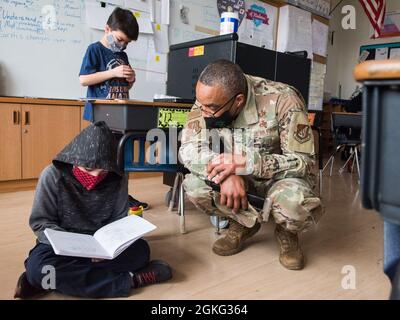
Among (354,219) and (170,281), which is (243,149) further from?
(354,219)

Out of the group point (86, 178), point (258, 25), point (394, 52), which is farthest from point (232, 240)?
point (394, 52)

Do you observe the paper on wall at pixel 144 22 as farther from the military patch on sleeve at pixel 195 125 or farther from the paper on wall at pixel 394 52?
the paper on wall at pixel 394 52

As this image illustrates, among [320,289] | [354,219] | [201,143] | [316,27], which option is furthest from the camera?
[316,27]

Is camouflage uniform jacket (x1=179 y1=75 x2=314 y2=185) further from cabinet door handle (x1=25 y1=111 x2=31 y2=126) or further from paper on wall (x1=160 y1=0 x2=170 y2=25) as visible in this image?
paper on wall (x1=160 y1=0 x2=170 y2=25)

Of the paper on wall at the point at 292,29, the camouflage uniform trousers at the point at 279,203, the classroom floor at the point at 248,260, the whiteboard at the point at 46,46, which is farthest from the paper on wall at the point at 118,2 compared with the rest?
the paper on wall at the point at 292,29

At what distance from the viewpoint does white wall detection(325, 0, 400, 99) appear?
19.7 ft

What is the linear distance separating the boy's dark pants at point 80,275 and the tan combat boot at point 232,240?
1.63ft

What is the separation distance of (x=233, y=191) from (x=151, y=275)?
418 millimetres

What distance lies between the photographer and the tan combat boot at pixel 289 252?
4.80 feet

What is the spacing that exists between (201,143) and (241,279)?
564 millimetres

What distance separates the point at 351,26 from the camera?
20.4 feet

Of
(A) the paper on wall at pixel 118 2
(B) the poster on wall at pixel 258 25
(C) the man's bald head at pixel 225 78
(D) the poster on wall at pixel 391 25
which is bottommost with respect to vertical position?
(C) the man's bald head at pixel 225 78

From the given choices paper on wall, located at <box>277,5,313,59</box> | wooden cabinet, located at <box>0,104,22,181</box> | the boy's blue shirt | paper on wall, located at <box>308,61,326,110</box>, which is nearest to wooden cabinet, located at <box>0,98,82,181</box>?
wooden cabinet, located at <box>0,104,22,181</box>
